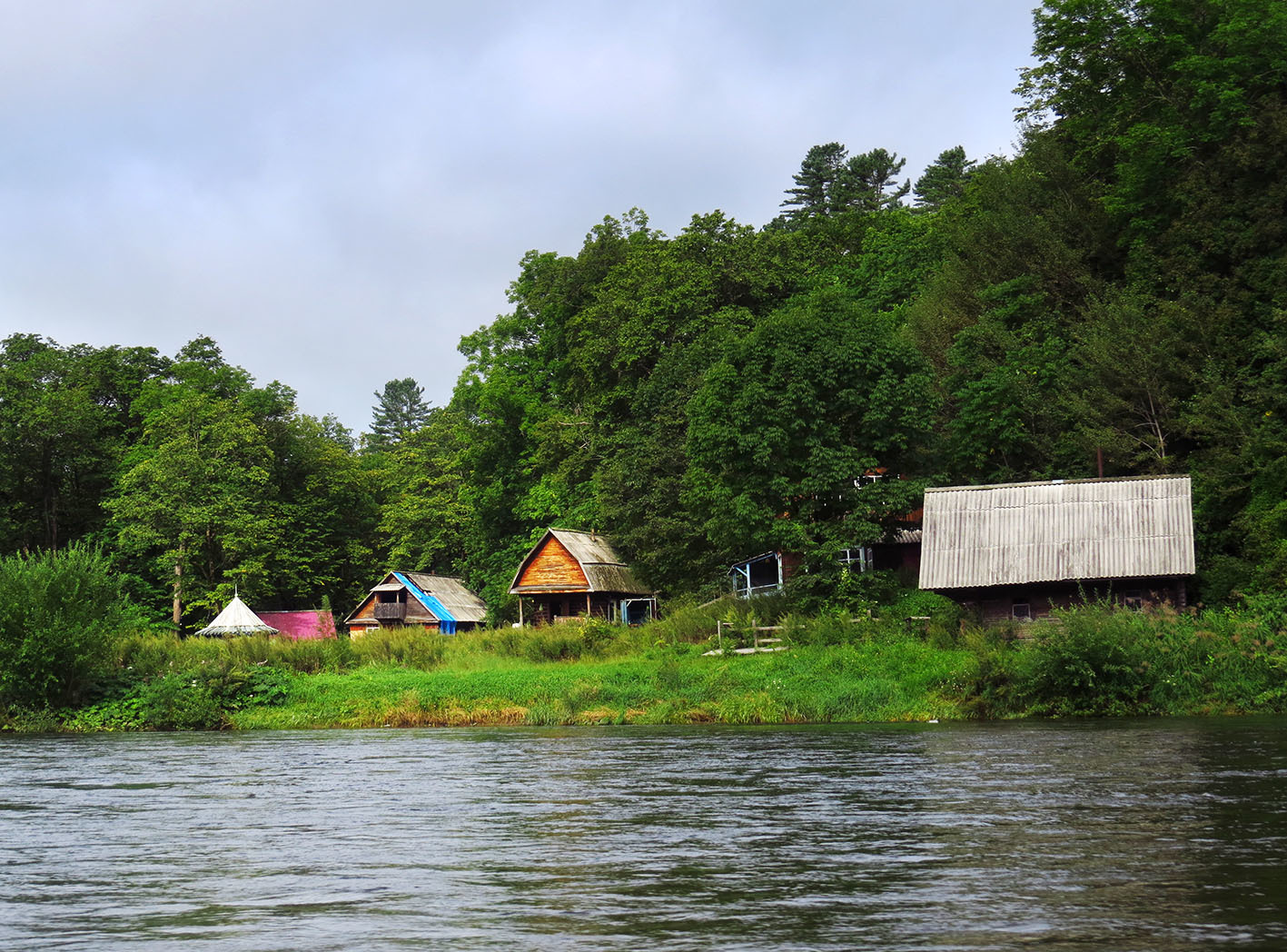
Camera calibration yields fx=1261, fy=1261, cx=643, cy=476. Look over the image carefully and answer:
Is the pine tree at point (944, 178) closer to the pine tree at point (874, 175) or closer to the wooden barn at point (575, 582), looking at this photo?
the pine tree at point (874, 175)

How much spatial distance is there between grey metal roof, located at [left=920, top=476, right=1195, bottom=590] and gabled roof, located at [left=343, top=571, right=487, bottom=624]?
118 ft

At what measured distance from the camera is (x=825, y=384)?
48.2 metres

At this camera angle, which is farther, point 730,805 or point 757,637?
point 757,637

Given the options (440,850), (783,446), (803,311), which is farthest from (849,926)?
(803,311)

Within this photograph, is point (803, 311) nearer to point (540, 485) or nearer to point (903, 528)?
point (903, 528)

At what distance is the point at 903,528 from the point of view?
54719 mm

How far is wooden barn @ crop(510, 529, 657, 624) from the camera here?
62.0m

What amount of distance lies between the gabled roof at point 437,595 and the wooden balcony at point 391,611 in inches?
37.9

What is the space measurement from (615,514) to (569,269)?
55.5ft

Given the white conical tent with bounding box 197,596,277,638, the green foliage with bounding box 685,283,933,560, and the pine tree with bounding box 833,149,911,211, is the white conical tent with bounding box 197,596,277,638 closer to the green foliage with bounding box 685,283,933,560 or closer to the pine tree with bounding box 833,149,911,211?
the green foliage with bounding box 685,283,933,560

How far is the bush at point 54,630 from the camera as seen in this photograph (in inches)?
1553

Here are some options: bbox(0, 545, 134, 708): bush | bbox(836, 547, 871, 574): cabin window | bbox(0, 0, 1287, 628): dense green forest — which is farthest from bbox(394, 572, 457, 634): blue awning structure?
bbox(0, 545, 134, 708): bush

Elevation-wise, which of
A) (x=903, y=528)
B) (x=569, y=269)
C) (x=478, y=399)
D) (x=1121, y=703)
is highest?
(x=569, y=269)

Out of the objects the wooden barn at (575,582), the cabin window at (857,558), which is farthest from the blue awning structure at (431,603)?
the cabin window at (857,558)
